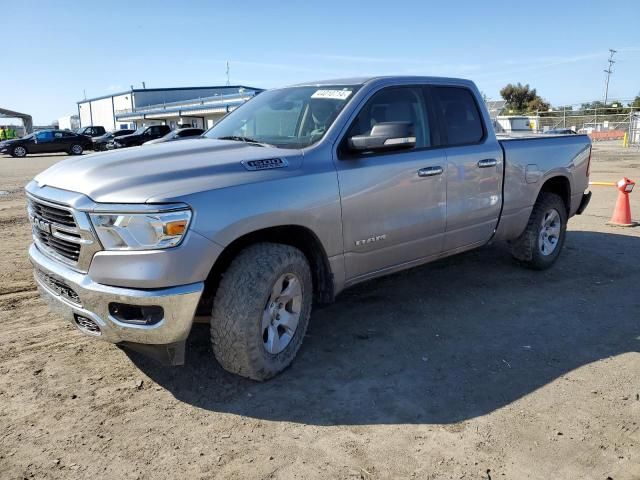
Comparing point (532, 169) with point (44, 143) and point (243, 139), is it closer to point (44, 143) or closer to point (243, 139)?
point (243, 139)

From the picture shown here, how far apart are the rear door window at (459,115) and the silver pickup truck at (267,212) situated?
2 cm

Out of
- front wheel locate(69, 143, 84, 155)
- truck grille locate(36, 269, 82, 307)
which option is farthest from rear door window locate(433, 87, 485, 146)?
front wheel locate(69, 143, 84, 155)

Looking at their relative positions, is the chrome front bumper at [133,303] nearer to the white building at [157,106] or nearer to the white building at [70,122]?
the white building at [157,106]

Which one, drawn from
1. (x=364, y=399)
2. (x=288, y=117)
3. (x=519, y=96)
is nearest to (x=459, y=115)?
(x=288, y=117)

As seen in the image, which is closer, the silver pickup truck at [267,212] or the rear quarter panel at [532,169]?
the silver pickup truck at [267,212]

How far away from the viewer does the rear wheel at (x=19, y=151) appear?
30659mm

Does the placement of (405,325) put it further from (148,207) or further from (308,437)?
(148,207)

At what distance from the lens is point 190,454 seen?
2805 mm

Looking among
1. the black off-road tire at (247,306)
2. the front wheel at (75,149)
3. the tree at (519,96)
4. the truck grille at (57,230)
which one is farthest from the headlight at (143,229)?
the tree at (519,96)

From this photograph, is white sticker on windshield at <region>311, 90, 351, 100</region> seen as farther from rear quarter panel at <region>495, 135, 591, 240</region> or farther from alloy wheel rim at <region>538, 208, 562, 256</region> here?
alloy wheel rim at <region>538, 208, 562, 256</region>

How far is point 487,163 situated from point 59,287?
12.0 ft

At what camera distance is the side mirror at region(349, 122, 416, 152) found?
3678mm

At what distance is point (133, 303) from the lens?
2902mm

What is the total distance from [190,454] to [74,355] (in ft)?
5.21
